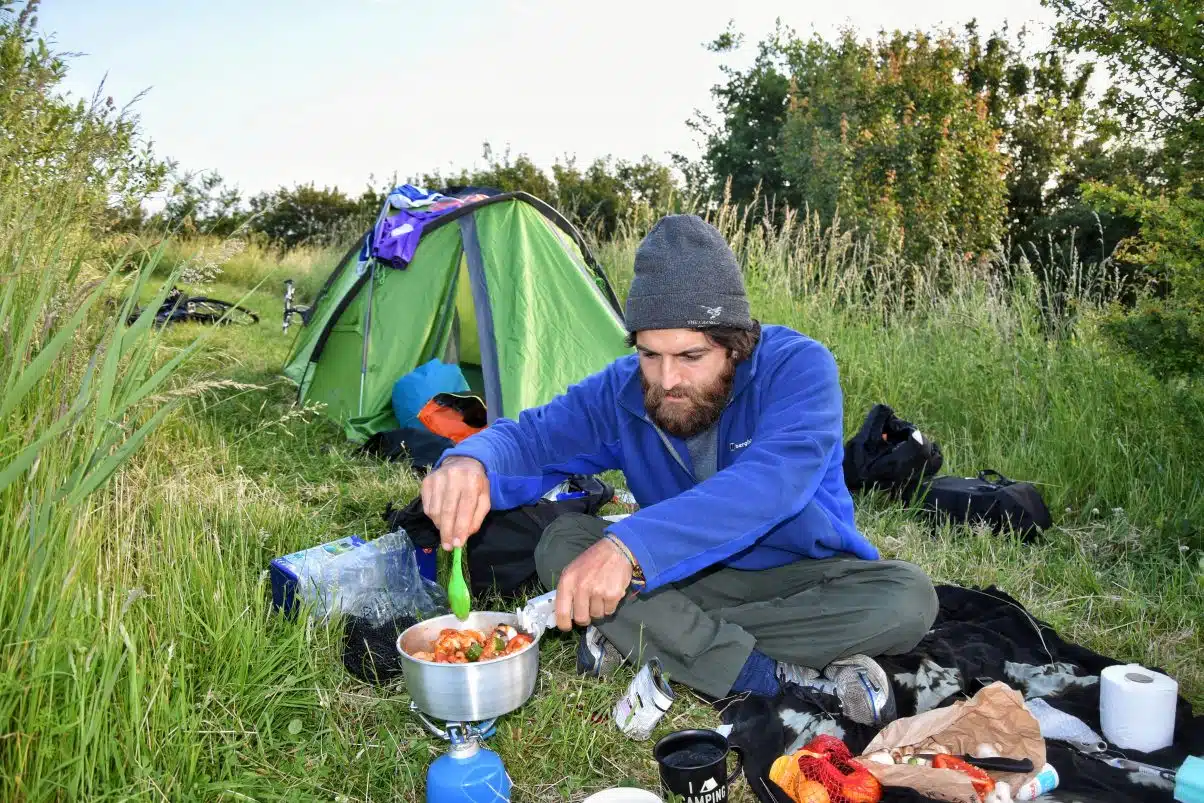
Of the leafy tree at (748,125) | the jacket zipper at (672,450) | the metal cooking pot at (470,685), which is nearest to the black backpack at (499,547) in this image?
the jacket zipper at (672,450)

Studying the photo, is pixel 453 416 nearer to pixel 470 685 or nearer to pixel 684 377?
pixel 684 377

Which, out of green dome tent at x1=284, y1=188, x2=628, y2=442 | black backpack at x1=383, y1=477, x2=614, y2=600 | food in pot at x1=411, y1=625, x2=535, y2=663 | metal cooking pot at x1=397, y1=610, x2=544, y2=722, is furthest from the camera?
green dome tent at x1=284, y1=188, x2=628, y2=442

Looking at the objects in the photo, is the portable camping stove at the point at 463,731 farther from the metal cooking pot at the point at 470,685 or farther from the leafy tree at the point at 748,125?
the leafy tree at the point at 748,125

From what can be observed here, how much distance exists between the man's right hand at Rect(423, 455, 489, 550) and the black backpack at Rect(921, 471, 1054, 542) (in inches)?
85.5

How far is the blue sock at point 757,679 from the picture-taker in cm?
241

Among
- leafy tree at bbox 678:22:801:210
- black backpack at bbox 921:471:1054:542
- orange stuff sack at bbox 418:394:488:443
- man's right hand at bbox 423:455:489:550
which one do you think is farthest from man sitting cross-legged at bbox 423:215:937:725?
leafy tree at bbox 678:22:801:210

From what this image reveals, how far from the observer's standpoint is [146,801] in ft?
5.40

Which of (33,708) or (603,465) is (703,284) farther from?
(33,708)

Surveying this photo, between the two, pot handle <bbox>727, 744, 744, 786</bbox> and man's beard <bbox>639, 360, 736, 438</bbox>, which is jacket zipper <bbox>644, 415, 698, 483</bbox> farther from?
pot handle <bbox>727, 744, 744, 786</bbox>

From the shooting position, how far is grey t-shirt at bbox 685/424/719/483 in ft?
8.49

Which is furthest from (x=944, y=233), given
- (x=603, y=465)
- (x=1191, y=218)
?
(x=603, y=465)

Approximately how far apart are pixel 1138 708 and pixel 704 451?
124 centimetres

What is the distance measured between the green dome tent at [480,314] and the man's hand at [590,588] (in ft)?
8.99

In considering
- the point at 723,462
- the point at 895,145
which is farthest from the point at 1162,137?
the point at 895,145
